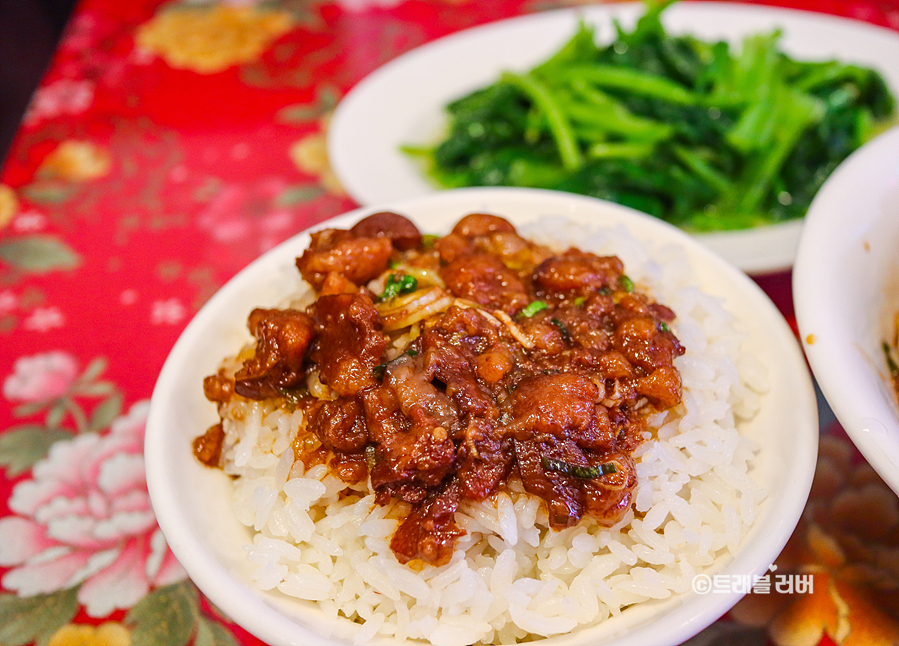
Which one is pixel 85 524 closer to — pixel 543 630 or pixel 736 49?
pixel 543 630

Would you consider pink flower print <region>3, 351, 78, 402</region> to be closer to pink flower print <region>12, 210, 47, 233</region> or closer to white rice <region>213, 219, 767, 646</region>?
pink flower print <region>12, 210, 47, 233</region>

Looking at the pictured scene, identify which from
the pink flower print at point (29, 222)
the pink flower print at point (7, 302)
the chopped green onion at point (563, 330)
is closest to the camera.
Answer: the chopped green onion at point (563, 330)

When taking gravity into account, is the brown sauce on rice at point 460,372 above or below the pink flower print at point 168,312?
above

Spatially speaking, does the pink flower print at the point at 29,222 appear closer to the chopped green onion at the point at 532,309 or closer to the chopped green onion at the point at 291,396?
the chopped green onion at the point at 291,396

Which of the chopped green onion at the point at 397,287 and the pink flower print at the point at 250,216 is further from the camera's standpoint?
the pink flower print at the point at 250,216

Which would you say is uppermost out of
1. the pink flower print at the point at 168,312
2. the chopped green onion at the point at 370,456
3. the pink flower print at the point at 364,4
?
the chopped green onion at the point at 370,456

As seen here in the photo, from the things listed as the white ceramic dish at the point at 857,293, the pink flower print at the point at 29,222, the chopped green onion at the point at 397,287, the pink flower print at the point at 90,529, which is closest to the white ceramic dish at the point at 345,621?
the white ceramic dish at the point at 857,293

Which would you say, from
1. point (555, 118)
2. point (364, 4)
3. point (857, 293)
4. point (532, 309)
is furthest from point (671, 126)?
point (364, 4)

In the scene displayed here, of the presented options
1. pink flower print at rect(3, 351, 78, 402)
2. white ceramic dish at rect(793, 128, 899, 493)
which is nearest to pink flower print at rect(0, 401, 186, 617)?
pink flower print at rect(3, 351, 78, 402)
